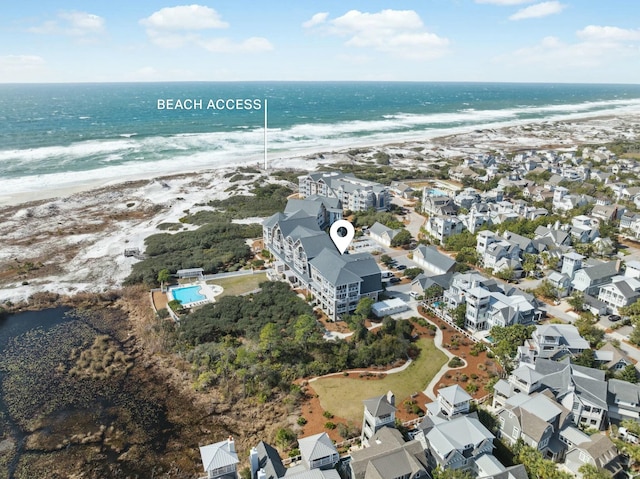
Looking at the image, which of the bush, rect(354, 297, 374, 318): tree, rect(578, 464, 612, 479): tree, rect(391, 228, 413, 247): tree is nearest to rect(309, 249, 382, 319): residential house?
rect(354, 297, 374, 318): tree

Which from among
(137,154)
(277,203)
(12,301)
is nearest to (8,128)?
(137,154)

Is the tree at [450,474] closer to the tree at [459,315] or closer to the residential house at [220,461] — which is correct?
the residential house at [220,461]

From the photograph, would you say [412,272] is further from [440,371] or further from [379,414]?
[379,414]

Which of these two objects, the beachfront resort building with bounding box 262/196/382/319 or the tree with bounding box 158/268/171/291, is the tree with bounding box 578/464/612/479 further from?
the tree with bounding box 158/268/171/291

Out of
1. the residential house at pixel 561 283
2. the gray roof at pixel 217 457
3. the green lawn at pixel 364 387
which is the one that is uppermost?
the residential house at pixel 561 283

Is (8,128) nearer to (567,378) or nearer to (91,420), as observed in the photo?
(91,420)

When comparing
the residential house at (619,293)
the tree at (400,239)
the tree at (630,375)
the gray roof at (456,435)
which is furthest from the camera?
the tree at (400,239)

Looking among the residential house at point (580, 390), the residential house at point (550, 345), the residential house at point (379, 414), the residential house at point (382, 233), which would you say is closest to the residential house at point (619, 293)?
the residential house at point (550, 345)
